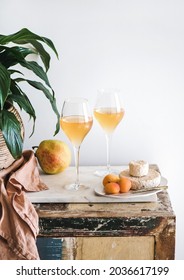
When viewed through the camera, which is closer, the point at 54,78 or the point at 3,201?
the point at 3,201

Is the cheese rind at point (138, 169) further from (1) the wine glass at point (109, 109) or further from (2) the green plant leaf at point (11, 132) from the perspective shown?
(2) the green plant leaf at point (11, 132)

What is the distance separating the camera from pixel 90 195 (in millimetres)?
1554

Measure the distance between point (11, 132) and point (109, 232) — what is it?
33 centimetres

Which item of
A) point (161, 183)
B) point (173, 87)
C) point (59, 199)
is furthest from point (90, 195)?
point (173, 87)

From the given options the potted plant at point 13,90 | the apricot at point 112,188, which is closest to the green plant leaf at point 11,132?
the potted plant at point 13,90

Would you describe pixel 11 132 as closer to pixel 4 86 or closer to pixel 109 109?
pixel 4 86

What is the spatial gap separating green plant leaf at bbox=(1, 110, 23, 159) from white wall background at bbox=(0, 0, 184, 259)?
0.39m

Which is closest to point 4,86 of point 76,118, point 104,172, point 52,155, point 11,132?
point 11,132

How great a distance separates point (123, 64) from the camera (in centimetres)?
180

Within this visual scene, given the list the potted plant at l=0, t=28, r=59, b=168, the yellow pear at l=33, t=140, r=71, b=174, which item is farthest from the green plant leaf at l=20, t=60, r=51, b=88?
the yellow pear at l=33, t=140, r=71, b=174

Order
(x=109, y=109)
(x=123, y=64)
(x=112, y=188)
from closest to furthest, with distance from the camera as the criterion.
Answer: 1. (x=112, y=188)
2. (x=109, y=109)
3. (x=123, y=64)

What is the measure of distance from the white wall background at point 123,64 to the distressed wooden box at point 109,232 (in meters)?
0.39

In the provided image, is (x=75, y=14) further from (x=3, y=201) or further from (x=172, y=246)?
(x=172, y=246)

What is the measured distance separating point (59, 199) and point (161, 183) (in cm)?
27
